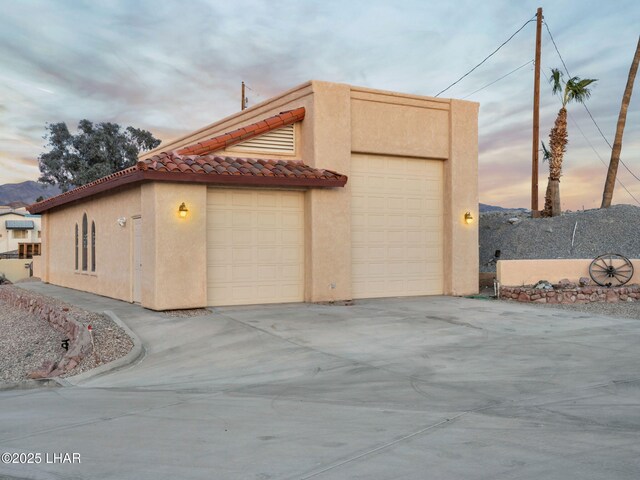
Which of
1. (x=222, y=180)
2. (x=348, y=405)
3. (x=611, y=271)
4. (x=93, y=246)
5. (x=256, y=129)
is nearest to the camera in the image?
(x=348, y=405)

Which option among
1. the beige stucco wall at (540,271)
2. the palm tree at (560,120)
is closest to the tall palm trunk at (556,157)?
the palm tree at (560,120)

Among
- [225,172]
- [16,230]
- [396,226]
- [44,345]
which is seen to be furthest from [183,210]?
[16,230]

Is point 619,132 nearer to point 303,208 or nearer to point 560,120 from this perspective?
point 560,120

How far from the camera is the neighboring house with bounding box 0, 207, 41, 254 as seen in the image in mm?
63625

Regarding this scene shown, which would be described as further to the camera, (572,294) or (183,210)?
(572,294)

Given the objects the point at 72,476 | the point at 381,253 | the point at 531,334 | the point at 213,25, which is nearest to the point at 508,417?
the point at 72,476

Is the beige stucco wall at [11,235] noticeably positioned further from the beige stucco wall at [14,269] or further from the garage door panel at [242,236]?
the garage door panel at [242,236]

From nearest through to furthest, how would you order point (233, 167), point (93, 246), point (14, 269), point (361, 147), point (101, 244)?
point (233, 167), point (361, 147), point (101, 244), point (93, 246), point (14, 269)

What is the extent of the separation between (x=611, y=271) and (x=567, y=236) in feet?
22.3

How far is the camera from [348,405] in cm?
673

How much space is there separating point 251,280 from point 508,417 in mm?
9868

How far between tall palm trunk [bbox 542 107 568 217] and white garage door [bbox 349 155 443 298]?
34.6 ft

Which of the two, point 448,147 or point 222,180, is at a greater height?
point 448,147

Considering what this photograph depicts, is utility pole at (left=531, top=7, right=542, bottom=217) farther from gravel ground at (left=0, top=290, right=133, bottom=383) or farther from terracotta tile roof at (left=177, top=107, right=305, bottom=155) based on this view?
gravel ground at (left=0, top=290, right=133, bottom=383)
